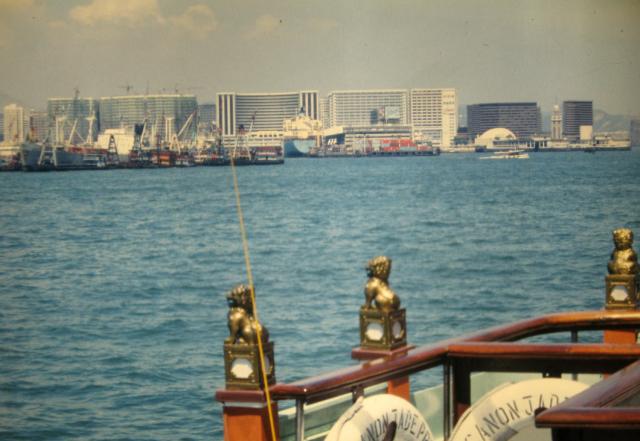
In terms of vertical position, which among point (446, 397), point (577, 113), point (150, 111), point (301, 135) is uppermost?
point (150, 111)

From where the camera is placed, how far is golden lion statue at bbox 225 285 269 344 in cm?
256

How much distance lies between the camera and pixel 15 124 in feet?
319

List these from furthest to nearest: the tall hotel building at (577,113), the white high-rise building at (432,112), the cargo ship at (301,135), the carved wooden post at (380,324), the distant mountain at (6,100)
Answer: the white high-rise building at (432,112)
the tall hotel building at (577,113)
the cargo ship at (301,135)
the distant mountain at (6,100)
the carved wooden post at (380,324)

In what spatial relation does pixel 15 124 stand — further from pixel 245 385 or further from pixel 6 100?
pixel 245 385

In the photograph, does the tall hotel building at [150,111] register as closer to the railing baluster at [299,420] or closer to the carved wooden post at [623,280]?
the carved wooden post at [623,280]

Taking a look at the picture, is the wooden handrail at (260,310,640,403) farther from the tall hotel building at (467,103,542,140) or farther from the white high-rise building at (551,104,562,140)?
the white high-rise building at (551,104,562,140)

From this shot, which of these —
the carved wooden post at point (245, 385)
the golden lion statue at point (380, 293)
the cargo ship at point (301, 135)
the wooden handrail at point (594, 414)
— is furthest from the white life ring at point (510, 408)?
the cargo ship at point (301, 135)

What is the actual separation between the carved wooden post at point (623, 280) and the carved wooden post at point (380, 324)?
3.08ft

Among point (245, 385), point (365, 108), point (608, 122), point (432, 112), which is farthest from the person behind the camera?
point (365, 108)

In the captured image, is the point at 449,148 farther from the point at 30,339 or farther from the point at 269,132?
the point at 30,339

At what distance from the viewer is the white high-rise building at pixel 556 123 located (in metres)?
132

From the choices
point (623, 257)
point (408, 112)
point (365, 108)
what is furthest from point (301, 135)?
point (623, 257)

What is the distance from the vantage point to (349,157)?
438ft

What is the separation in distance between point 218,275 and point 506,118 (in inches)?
4078
